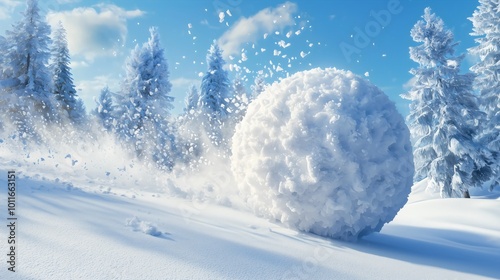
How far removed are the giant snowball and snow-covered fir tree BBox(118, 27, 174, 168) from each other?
51.1 feet

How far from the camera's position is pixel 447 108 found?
15.9 m

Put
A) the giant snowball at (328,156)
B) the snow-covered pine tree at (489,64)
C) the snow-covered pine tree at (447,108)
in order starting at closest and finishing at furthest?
the giant snowball at (328,156) < the snow-covered pine tree at (447,108) < the snow-covered pine tree at (489,64)

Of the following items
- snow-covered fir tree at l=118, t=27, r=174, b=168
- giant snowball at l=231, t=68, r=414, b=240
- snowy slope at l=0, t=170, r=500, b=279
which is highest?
snow-covered fir tree at l=118, t=27, r=174, b=168

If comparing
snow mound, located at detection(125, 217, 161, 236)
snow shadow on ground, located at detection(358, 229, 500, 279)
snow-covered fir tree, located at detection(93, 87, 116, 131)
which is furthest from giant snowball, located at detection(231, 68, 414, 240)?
snow-covered fir tree, located at detection(93, 87, 116, 131)

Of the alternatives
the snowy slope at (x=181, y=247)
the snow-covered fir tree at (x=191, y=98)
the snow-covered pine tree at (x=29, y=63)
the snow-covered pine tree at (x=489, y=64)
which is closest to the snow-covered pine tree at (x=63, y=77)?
the snow-covered pine tree at (x=29, y=63)

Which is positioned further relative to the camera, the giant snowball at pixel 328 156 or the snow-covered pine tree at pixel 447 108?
the snow-covered pine tree at pixel 447 108

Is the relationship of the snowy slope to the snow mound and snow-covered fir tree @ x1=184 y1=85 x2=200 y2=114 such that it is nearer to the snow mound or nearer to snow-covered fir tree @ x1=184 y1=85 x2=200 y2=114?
the snow mound

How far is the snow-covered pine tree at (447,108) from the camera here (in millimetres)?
15844

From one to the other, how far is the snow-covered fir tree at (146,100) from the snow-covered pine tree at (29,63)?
14.3 feet

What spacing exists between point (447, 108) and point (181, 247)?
54.2ft

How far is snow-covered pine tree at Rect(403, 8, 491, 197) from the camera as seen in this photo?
52.0ft

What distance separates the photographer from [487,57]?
17.9m

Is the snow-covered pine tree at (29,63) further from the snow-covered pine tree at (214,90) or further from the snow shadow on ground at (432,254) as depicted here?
the snow shadow on ground at (432,254)

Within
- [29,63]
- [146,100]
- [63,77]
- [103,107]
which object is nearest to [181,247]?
[146,100]
